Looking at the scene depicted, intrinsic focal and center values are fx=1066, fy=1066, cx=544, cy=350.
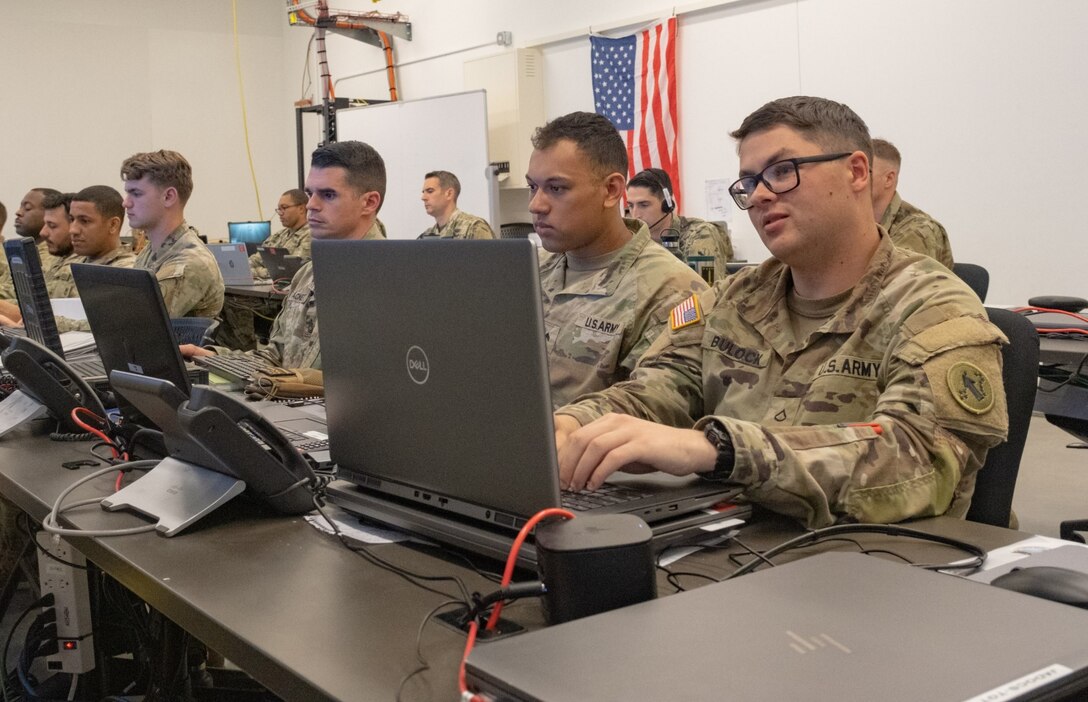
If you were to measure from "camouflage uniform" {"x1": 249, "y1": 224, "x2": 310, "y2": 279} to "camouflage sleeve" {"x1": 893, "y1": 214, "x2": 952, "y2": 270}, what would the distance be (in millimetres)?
4719

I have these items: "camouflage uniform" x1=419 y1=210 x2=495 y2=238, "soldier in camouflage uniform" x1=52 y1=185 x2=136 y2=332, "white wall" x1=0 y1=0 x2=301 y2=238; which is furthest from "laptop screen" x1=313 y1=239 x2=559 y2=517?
A: "white wall" x1=0 y1=0 x2=301 y2=238

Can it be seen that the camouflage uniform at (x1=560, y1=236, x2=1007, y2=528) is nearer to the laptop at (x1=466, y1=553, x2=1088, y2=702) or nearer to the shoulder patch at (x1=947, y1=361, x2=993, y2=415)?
the shoulder patch at (x1=947, y1=361, x2=993, y2=415)

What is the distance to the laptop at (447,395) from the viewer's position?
1.02 meters

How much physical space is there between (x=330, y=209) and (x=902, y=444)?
7.15 feet

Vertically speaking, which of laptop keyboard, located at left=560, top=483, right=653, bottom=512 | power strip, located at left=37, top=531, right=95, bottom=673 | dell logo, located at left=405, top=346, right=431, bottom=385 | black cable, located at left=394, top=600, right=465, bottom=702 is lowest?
power strip, located at left=37, top=531, right=95, bottom=673

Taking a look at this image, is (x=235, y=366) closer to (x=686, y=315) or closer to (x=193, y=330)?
(x=193, y=330)

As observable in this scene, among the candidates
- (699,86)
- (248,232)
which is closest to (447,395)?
(699,86)

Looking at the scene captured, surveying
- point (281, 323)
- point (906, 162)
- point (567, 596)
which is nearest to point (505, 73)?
point (906, 162)

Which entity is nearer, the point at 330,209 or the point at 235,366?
the point at 235,366

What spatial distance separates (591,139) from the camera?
2445mm

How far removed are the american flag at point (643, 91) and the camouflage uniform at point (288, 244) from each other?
2362 mm

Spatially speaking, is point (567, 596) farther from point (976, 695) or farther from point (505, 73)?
point (505, 73)

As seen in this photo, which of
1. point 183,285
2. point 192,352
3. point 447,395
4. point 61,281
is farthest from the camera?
point 61,281

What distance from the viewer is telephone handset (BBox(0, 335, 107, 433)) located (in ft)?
6.50
